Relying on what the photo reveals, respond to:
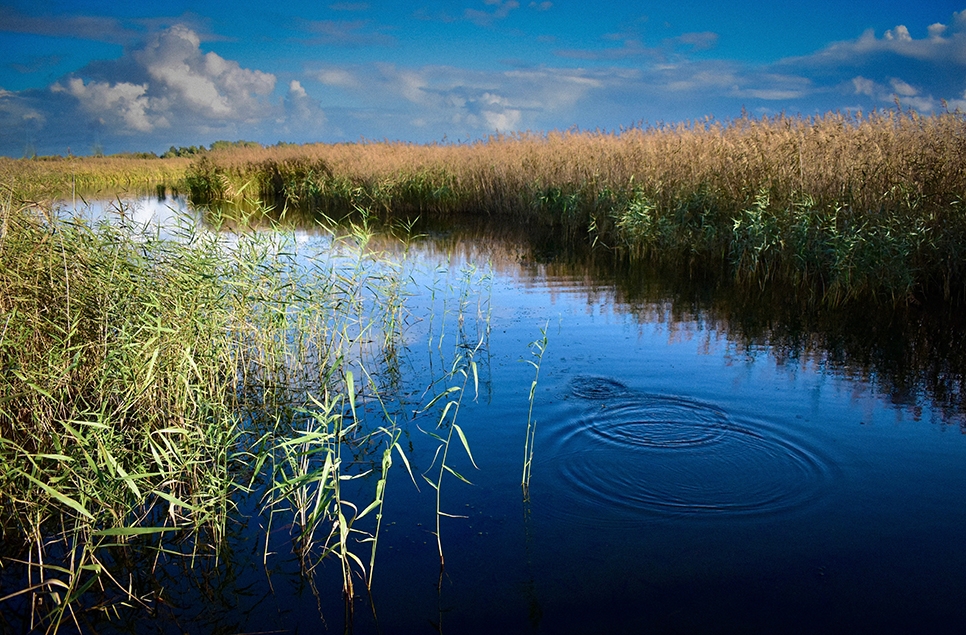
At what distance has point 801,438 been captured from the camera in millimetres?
4285

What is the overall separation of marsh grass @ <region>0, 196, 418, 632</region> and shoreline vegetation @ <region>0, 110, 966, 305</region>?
95 centimetres

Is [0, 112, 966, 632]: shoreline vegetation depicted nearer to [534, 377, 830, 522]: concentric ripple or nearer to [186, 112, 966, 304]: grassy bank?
[186, 112, 966, 304]: grassy bank

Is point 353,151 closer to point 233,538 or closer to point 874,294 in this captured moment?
point 874,294

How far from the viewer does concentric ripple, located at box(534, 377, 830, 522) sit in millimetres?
3527

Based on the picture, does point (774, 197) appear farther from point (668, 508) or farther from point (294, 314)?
point (668, 508)

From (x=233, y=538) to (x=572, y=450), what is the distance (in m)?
1.95

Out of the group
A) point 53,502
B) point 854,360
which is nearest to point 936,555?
point 854,360

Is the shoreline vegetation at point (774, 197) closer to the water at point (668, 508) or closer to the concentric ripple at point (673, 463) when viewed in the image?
the water at point (668, 508)

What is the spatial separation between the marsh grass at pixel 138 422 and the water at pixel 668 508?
0.24 metres

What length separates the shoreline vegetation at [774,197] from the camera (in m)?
7.64

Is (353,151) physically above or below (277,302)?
above

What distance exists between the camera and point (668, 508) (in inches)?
137

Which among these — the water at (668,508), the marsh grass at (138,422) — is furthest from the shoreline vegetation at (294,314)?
the water at (668,508)

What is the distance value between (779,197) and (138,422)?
8.31 m
